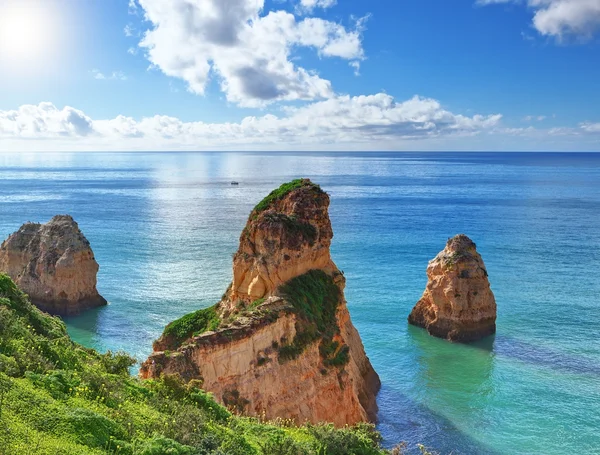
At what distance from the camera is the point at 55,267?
5022cm

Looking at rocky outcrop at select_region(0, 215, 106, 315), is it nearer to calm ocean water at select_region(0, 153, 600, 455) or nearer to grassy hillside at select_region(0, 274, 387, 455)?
calm ocean water at select_region(0, 153, 600, 455)

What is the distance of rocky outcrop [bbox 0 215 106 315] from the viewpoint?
50281 mm

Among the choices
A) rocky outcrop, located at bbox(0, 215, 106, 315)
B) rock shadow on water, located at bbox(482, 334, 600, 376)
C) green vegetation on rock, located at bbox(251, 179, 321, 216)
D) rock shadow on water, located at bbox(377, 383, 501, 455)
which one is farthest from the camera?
rocky outcrop, located at bbox(0, 215, 106, 315)

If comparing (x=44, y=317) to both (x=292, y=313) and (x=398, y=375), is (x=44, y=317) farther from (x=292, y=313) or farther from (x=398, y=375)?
(x=398, y=375)

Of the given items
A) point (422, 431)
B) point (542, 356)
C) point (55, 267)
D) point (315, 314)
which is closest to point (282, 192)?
point (315, 314)

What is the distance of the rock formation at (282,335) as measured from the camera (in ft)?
77.2

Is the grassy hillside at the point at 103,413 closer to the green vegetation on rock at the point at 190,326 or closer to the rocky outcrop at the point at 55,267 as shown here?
the green vegetation on rock at the point at 190,326

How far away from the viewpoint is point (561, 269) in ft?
202

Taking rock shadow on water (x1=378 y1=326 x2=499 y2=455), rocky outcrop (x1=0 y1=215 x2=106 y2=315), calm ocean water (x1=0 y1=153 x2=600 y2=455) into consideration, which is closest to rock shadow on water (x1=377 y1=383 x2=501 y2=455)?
rock shadow on water (x1=378 y1=326 x2=499 y2=455)

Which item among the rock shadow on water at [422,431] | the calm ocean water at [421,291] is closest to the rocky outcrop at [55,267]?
the calm ocean water at [421,291]

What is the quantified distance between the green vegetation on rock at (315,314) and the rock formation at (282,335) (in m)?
0.06

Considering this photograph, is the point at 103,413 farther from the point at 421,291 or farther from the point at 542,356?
the point at 421,291

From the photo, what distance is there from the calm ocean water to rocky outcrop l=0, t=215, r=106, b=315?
238 centimetres

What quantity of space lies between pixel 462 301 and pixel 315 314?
21.2 m
